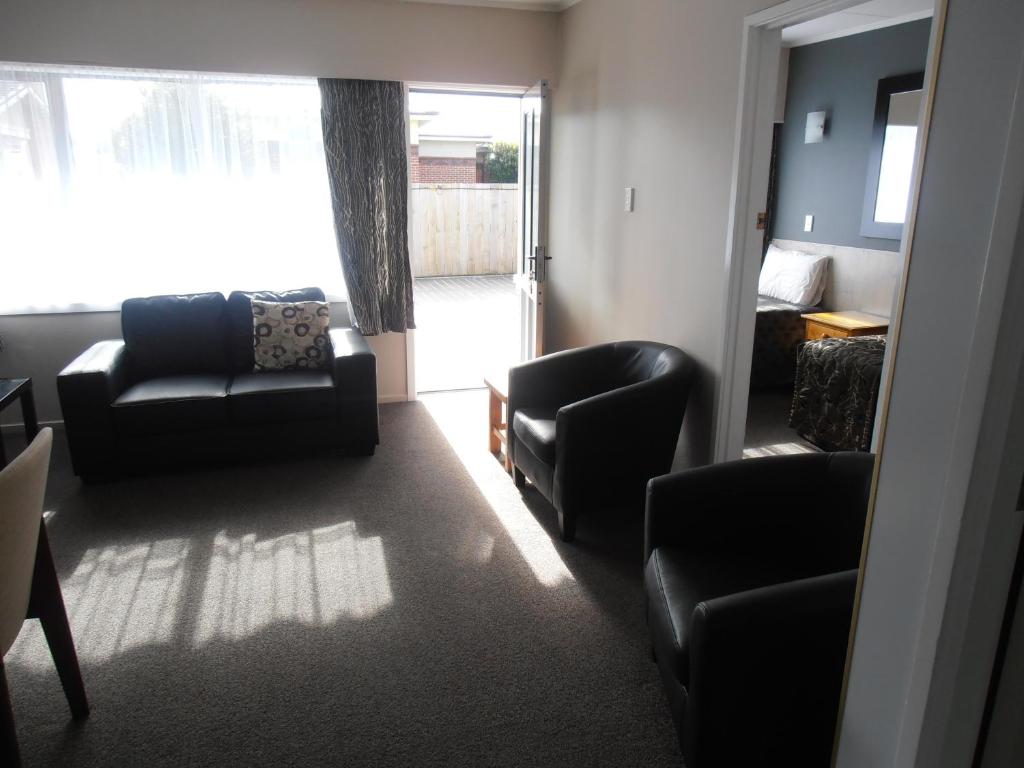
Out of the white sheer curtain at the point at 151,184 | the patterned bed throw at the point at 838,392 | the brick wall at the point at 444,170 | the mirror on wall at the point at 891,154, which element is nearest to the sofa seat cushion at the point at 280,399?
the white sheer curtain at the point at 151,184

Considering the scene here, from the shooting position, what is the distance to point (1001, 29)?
904 millimetres

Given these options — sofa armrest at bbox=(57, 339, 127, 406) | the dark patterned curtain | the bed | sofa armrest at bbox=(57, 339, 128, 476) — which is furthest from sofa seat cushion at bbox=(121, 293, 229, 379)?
the bed

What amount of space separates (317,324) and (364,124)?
130 centimetres

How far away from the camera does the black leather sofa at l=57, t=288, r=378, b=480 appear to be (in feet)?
11.8

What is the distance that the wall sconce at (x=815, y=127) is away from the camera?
551 cm

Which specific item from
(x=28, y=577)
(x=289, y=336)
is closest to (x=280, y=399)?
(x=289, y=336)

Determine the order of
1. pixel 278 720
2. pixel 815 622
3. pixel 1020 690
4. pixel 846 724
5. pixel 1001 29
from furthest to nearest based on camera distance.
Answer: pixel 278 720, pixel 815 622, pixel 846 724, pixel 1020 690, pixel 1001 29

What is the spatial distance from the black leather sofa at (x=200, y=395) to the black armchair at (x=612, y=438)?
107cm

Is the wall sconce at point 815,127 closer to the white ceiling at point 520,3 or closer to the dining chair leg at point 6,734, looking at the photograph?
the white ceiling at point 520,3

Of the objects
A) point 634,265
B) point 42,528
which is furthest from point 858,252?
point 42,528

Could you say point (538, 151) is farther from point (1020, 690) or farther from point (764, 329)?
point (1020, 690)

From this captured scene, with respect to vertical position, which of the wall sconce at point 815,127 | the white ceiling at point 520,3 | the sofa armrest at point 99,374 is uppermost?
the white ceiling at point 520,3

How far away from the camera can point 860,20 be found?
4859mm

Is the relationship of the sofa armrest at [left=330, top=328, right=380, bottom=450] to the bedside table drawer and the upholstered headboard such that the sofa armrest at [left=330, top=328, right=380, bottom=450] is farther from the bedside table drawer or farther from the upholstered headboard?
the upholstered headboard
